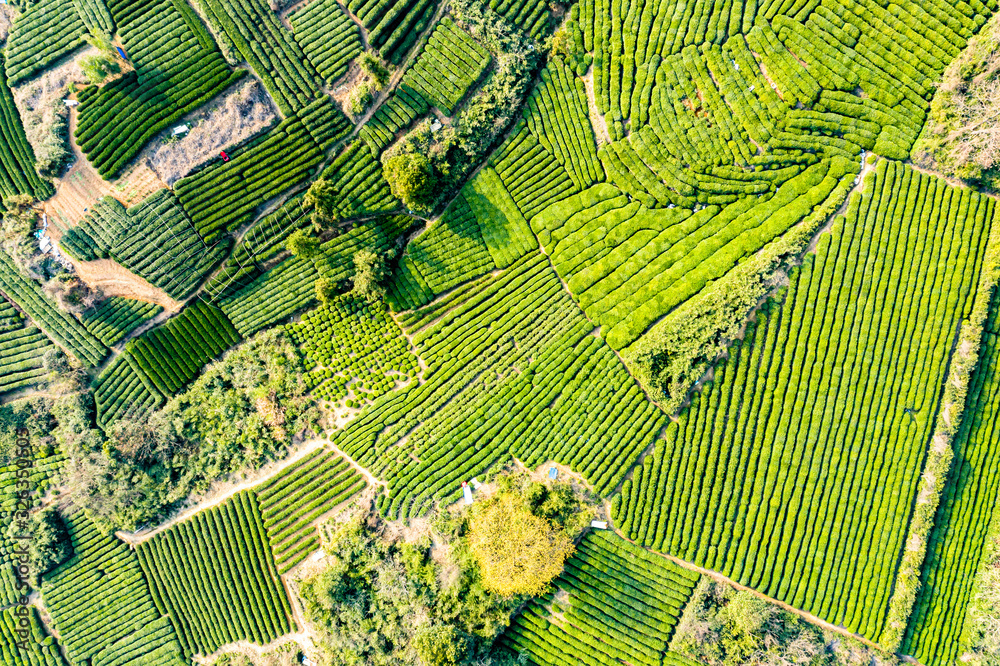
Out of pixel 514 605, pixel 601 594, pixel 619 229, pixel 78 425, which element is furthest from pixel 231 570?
pixel 619 229

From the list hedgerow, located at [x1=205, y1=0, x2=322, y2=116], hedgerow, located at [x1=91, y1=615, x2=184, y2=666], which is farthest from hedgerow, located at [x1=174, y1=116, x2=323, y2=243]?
hedgerow, located at [x1=91, y1=615, x2=184, y2=666]

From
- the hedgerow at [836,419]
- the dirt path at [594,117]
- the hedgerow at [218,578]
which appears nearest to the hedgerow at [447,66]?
the dirt path at [594,117]

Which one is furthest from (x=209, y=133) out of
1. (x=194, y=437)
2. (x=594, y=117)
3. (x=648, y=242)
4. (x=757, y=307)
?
(x=757, y=307)

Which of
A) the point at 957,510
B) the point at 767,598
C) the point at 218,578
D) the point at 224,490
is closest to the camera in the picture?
the point at 767,598

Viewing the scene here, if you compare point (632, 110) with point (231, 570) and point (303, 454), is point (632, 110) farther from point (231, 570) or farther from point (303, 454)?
point (231, 570)

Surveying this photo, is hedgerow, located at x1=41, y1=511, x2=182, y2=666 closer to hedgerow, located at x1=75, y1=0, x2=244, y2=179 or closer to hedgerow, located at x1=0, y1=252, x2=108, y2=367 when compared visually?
hedgerow, located at x1=0, y1=252, x2=108, y2=367

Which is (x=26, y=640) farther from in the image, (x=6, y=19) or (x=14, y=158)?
(x=6, y=19)

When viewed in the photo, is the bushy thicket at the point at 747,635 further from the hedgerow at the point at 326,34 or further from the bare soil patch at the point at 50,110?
the bare soil patch at the point at 50,110
